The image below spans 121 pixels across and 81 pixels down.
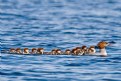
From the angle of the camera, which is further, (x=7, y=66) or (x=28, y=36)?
(x=28, y=36)

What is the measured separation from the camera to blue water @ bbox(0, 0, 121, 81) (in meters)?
23.0

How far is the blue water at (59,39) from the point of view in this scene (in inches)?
904

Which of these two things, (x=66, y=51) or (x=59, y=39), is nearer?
(x=66, y=51)

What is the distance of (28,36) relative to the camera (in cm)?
3416

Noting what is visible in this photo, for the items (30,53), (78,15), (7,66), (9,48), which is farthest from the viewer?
(78,15)

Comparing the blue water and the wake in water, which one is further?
the wake in water

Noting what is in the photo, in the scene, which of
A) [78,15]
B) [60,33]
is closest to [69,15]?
[78,15]

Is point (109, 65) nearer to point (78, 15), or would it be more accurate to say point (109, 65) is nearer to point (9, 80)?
point (9, 80)

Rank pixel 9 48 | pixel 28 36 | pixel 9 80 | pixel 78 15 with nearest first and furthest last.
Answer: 1. pixel 9 80
2. pixel 9 48
3. pixel 28 36
4. pixel 78 15

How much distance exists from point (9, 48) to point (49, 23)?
45.8 ft

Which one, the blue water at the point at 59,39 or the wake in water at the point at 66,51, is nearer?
the blue water at the point at 59,39

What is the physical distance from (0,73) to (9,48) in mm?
5894

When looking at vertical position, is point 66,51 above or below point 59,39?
below

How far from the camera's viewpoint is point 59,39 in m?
33.0
